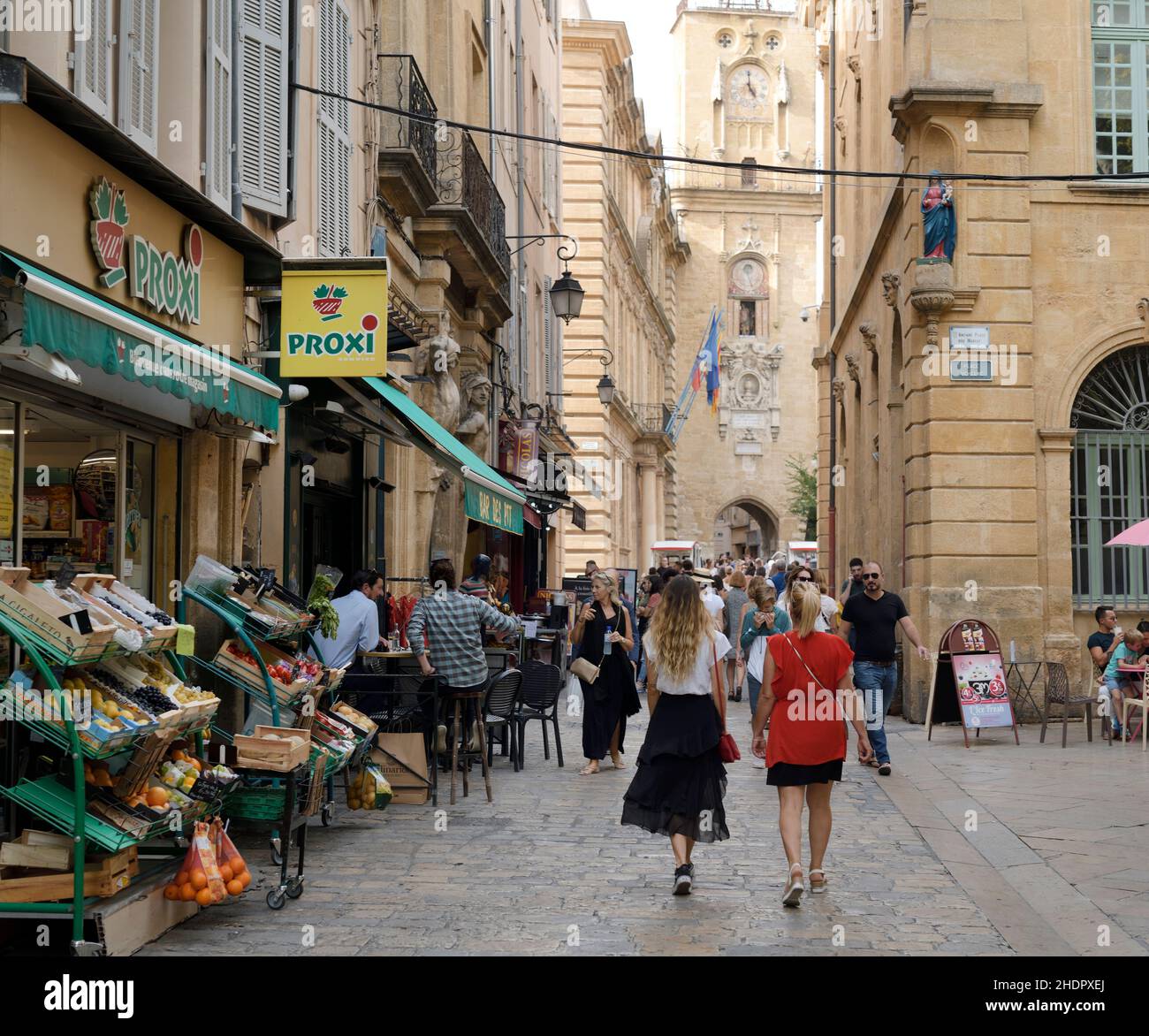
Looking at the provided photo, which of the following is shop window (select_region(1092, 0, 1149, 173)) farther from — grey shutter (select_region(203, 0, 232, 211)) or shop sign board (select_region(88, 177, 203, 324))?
shop sign board (select_region(88, 177, 203, 324))

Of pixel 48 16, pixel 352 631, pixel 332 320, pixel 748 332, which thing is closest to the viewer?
pixel 48 16

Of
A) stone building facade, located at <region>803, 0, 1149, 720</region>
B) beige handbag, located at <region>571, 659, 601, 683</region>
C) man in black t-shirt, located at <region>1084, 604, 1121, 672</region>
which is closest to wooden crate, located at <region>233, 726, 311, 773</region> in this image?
beige handbag, located at <region>571, 659, 601, 683</region>

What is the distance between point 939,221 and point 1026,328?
1.64m

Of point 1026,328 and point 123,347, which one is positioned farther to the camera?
point 1026,328

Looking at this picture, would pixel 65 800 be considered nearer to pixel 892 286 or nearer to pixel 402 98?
pixel 402 98

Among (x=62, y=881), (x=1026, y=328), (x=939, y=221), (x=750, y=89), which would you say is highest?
(x=750, y=89)

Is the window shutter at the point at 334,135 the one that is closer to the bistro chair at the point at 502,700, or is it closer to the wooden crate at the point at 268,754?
the bistro chair at the point at 502,700

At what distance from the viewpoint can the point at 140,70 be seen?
842cm

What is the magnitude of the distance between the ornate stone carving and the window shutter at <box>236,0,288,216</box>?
987 cm

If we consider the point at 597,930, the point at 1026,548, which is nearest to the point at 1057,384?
the point at 1026,548

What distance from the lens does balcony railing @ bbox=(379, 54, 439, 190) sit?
1527 centimetres

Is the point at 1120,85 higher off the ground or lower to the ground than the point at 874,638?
higher

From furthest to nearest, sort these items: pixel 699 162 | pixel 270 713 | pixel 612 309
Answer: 1. pixel 612 309
2. pixel 699 162
3. pixel 270 713
